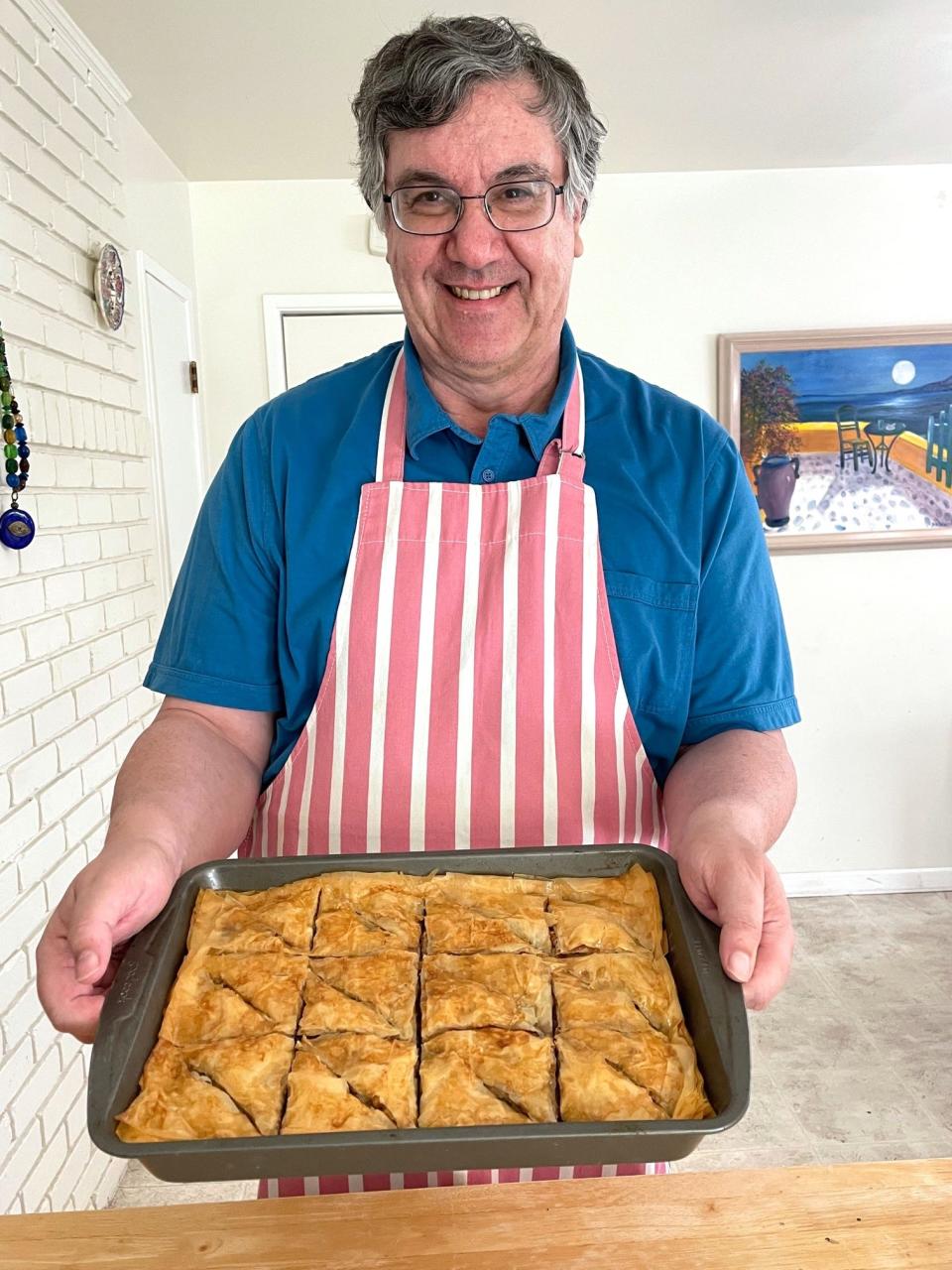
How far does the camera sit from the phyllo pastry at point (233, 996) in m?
0.93

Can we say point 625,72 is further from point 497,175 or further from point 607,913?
point 607,913

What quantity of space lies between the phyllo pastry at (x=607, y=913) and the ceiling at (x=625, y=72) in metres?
2.39

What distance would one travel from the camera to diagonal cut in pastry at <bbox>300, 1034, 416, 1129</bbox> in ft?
2.79

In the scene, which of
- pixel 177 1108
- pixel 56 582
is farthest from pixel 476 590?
pixel 56 582

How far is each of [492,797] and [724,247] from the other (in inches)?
141

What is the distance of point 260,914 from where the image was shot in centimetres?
105

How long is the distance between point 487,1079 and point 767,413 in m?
3.90

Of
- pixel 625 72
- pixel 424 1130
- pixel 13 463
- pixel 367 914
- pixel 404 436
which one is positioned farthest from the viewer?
pixel 625 72

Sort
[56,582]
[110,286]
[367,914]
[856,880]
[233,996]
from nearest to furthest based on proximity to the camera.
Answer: [233,996] < [367,914] < [56,582] < [110,286] < [856,880]

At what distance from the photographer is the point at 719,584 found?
137 cm

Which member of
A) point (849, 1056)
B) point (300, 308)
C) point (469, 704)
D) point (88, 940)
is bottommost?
point (849, 1056)

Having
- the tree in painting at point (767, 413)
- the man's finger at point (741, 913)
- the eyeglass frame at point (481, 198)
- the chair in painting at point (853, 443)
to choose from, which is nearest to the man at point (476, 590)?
the eyeglass frame at point (481, 198)

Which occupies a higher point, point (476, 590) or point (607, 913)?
point (476, 590)

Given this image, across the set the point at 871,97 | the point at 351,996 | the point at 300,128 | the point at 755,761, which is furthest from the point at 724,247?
the point at 351,996
